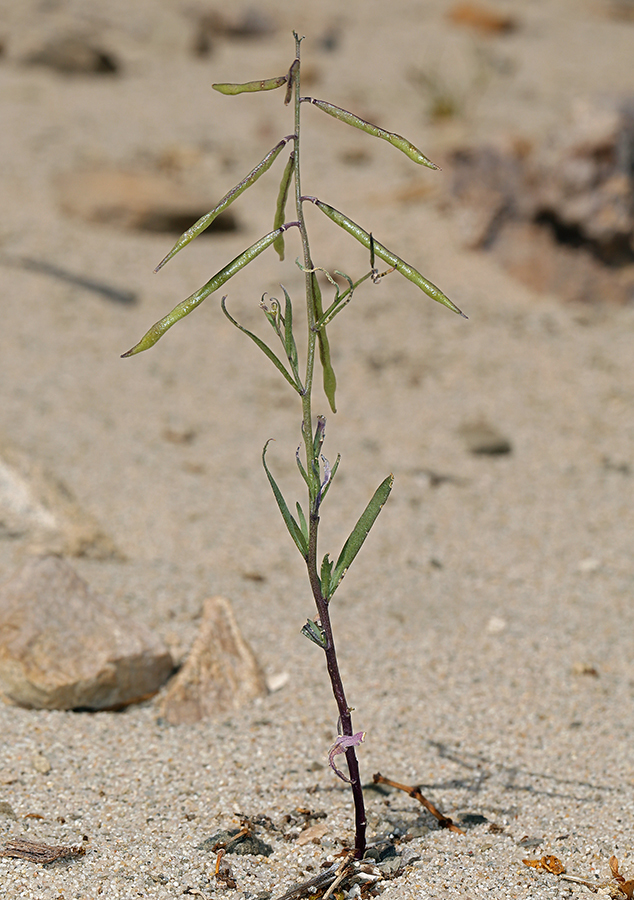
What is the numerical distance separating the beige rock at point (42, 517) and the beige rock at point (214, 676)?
620mm

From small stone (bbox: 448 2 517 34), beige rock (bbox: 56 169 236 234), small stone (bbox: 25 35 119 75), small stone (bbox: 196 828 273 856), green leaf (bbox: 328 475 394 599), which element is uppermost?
green leaf (bbox: 328 475 394 599)

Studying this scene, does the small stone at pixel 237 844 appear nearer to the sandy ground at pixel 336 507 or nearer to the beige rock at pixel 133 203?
the sandy ground at pixel 336 507

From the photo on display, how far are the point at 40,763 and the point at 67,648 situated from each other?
320 mm

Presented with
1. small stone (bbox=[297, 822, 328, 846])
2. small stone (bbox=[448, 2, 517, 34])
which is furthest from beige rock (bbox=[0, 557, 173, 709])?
small stone (bbox=[448, 2, 517, 34])

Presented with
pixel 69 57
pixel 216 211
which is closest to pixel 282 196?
pixel 216 211

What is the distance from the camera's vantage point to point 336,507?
3373mm

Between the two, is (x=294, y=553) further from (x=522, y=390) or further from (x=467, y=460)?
(x=522, y=390)

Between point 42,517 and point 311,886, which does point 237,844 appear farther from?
point 42,517

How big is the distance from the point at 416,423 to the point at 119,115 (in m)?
3.64

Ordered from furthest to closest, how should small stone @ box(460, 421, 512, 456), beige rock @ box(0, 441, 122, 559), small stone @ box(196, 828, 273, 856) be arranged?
small stone @ box(460, 421, 512, 456) < beige rock @ box(0, 441, 122, 559) < small stone @ box(196, 828, 273, 856)

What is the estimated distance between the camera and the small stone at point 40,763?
1834 millimetres

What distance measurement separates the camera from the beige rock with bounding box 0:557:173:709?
207 cm

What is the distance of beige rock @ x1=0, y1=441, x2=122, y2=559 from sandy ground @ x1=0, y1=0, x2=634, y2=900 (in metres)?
0.08

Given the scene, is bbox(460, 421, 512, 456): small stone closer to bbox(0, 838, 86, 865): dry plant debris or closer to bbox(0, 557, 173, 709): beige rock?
bbox(0, 557, 173, 709): beige rock
